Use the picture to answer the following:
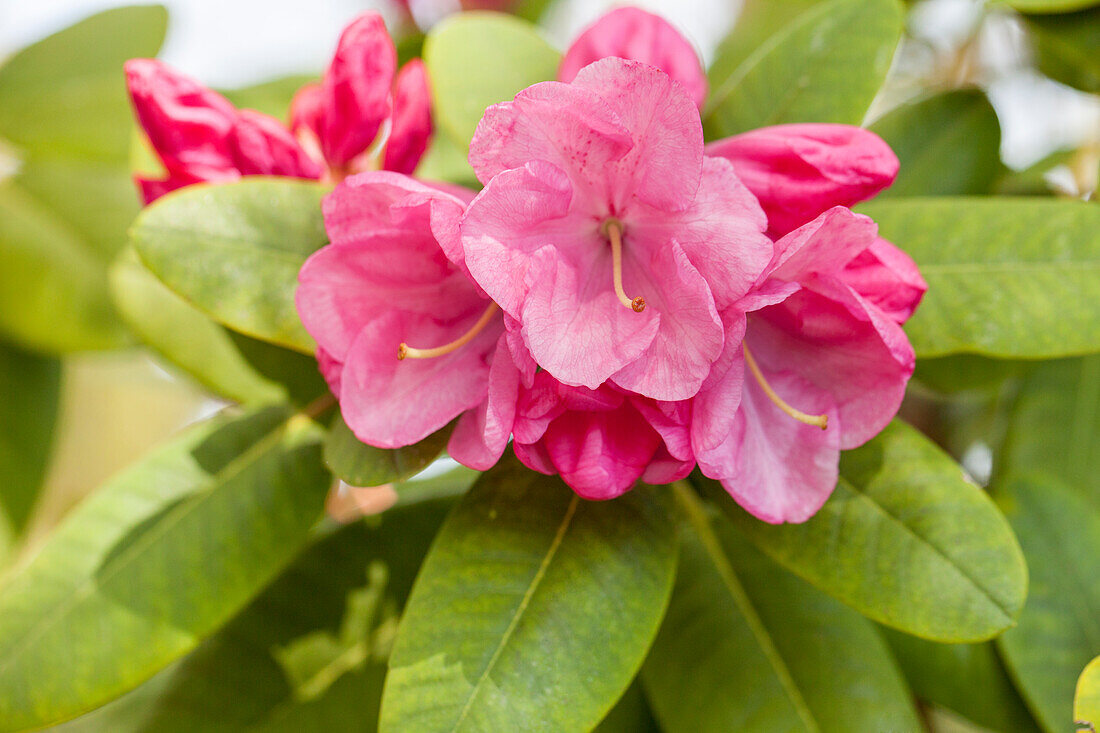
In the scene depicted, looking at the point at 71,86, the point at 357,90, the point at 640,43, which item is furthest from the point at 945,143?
the point at 71,86

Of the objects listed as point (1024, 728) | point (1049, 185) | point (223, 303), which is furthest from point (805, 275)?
point (1049, 185)

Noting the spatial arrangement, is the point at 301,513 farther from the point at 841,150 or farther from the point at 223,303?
the point at 841,150

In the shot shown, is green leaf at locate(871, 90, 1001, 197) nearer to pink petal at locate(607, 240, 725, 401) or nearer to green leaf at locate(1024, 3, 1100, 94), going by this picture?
green leaf at locate(1024, 3, 1100, 94)

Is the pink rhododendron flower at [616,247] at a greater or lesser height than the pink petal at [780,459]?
greater

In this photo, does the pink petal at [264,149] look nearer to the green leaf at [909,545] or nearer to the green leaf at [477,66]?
the green leaf at [477,66]

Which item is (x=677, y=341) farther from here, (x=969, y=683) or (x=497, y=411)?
(x=969, y=683)

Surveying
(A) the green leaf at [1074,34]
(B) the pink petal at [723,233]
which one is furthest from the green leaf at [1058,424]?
(B) the pink petal at [723,233]
